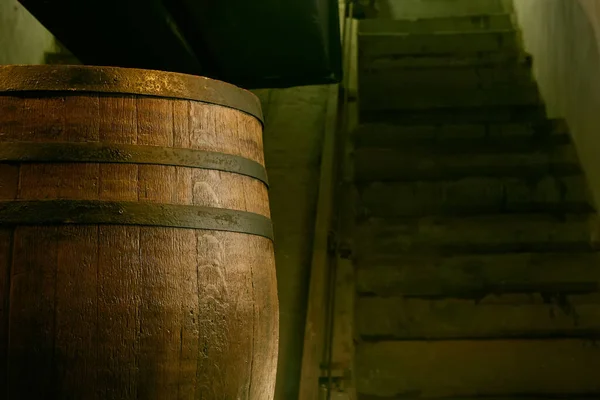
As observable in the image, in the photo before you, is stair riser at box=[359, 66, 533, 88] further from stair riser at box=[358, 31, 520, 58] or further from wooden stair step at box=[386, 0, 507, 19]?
wooden stair step at box=[386, 0, 507, 19]

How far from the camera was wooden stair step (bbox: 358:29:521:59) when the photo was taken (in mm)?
4523

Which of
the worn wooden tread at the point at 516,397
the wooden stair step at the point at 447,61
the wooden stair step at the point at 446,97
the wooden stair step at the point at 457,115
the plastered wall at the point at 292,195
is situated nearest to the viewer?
the worn wooden tread at the point at 516,397

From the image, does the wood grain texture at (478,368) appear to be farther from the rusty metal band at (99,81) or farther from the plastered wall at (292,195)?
the rusty metal band at (99,81)

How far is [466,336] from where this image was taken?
2.68 m

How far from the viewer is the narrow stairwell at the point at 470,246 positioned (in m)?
2.58

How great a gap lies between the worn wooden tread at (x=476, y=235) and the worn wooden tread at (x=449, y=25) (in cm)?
219

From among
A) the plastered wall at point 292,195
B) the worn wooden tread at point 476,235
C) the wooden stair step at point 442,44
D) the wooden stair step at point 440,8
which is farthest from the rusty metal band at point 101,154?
the wooden stair step at point 440,8

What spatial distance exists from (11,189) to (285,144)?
2626 mm

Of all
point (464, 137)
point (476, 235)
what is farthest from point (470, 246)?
point (464, 137)

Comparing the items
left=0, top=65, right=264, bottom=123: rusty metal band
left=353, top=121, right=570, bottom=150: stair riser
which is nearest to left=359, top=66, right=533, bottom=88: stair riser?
left=353, top=121, right=570, bottom=150: stair riser

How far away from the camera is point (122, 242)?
3.88ft

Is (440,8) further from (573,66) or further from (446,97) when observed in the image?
(573,66)

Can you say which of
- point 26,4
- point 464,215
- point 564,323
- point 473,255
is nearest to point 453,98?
point 464,215

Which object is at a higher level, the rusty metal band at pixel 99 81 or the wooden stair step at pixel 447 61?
the wooden stair step at pixel 447 61
